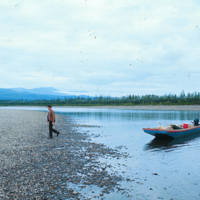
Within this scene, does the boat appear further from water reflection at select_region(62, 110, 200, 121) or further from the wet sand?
water reflection at select_region(62, 110, 200, 121)

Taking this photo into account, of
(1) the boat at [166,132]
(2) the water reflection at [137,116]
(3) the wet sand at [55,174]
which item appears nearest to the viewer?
(3) the wet sand at [55,174]

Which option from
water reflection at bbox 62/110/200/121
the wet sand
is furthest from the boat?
water reflection at bbox 62/110/200/121

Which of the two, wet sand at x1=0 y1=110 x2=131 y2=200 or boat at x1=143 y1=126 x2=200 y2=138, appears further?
boat at x1=143 y1=126 x2=200 y2=138

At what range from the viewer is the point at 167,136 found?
27203mm

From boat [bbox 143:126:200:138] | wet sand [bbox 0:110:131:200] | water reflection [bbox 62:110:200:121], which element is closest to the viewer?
wet sand [bbox 0:110:131:200]

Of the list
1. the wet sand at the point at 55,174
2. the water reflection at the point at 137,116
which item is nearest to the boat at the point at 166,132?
the wet sand at the point at 55,174

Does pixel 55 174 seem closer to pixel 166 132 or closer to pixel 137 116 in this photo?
pixel 166 132

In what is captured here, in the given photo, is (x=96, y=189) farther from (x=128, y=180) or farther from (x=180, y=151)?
(x=180, y=151)

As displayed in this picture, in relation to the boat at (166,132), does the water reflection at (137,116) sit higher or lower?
lower

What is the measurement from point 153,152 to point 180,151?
3.07 m

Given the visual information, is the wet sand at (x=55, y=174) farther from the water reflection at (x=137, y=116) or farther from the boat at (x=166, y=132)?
the water reflection at (x=137, y=116)

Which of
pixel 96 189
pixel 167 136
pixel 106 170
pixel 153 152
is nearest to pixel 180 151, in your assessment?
pixel 153 152

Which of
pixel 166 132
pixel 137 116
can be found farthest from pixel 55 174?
pixel 137 116

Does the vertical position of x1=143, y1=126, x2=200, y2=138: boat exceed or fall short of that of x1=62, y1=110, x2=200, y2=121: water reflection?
it exceeds it
